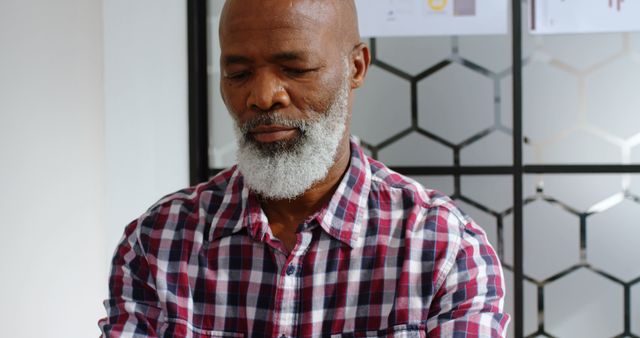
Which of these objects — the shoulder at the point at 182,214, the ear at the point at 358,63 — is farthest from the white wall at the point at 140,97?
the ear at the point at 358,63

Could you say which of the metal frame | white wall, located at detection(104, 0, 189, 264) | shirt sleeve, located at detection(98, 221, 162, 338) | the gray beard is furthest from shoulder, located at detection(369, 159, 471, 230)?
white wall, located at detection(104, 0, 189, 264)

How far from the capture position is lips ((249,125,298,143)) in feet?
3.73

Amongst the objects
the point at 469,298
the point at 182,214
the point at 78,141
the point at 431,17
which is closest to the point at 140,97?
the point at 78,141

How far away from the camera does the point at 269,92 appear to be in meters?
1.10

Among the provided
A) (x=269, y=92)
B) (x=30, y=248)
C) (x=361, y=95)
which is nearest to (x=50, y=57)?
(x=30, y=248)

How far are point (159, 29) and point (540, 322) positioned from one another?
1.55 m

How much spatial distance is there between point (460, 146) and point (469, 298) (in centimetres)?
125

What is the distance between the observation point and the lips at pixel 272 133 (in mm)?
1135

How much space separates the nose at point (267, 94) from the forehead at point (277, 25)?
51 millimetres

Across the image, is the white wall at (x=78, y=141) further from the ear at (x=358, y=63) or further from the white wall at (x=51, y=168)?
the ear at (x=358, y=63)

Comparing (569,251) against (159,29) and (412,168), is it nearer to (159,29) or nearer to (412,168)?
(412,168)

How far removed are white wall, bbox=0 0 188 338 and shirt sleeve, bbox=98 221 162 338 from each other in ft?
3.59

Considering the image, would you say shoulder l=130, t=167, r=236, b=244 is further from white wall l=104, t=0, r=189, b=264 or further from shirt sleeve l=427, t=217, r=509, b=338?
white wall l=104, t=0, r=189, b=264

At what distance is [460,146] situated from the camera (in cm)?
229
